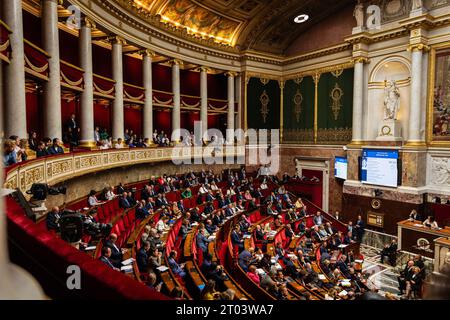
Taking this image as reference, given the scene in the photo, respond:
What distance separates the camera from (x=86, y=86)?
36.6ft

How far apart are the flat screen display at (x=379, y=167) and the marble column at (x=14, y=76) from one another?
50.8ft

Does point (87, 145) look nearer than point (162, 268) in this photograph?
No

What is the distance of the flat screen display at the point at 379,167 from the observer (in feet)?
50.6

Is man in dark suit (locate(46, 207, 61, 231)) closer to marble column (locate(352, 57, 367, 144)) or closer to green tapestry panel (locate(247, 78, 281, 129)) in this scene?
marble column (locate(352, 57, 367, 144))

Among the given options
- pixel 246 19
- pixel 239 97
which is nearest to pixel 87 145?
pixel 239 97

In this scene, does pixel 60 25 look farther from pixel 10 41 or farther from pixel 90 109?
pixel 10 41

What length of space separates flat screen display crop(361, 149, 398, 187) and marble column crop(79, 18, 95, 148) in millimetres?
13505

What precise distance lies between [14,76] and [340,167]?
1637 centimetres

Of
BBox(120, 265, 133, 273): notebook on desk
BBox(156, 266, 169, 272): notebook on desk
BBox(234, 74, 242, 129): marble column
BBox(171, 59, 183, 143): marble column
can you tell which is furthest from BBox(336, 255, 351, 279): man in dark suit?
BBox(234, 74, 242, 129): marble column

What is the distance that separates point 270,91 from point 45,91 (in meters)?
15.5

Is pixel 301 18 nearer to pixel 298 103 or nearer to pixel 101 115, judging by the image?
pixel 298 103

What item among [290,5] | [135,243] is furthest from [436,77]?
[135,243]

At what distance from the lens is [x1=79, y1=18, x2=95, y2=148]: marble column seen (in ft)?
36.2

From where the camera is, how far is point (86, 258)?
Answer: 1.97 metres
